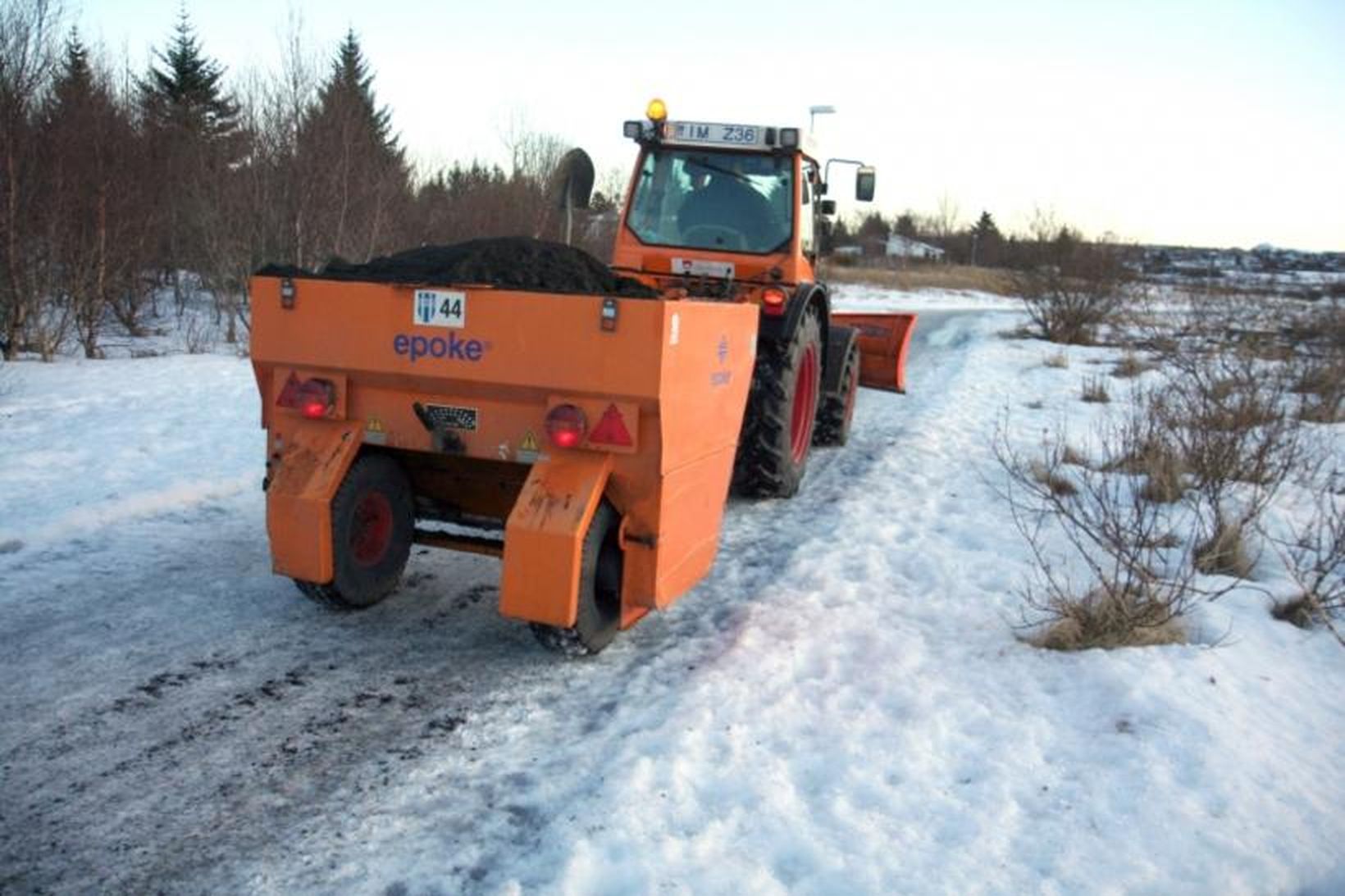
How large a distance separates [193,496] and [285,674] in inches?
112

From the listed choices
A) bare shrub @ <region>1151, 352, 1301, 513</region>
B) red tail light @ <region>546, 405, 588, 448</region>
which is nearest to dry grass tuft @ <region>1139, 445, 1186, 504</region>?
bare shrub @ <region>1151, 352, 1301, 513</region>

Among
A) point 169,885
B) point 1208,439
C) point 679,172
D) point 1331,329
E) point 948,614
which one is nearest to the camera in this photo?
point 169,885

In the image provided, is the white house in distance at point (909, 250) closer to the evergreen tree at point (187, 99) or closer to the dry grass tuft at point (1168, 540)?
the evergreen tree at point (187, 99)

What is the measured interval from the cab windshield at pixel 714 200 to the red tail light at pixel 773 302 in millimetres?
779

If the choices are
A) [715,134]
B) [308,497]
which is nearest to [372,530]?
[308,497]

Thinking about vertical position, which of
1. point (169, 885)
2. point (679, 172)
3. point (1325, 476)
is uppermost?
point (679, 172)

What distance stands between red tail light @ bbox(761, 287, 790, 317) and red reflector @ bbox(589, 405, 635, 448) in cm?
280

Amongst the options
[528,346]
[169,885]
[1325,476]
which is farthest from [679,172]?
[169,885]

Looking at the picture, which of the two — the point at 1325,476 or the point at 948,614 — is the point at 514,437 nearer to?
the point at 948,614

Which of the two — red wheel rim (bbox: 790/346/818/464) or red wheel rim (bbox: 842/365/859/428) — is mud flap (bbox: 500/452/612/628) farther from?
red wheel rim (bbox: 842/365/859/428)

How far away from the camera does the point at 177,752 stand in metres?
3.37

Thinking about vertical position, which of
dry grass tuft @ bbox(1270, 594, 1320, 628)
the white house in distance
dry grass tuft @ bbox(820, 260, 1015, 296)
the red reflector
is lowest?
dry grass tuft @ bbox(1270, 594, 1320, 628)

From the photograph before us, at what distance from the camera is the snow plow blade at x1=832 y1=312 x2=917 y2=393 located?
10.8 meters

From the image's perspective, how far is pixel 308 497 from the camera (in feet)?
14.0
